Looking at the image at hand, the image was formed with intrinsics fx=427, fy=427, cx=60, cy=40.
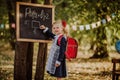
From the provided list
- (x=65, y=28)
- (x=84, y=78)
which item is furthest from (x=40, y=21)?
(x=84, y=78)

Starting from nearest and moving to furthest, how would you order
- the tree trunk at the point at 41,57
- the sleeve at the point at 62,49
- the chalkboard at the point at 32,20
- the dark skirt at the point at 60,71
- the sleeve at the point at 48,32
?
1. the sleeve at the point at 62,49
2. the dark skirt at the point at 60,71
3. the sleeve at the point at 48,32
4. the chalkboard at the point at 32,20
5. the tree trunk at the point at 41,57

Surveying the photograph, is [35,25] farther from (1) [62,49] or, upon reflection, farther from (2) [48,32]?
(1) [62,49]

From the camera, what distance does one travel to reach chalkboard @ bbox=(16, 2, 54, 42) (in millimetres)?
9758

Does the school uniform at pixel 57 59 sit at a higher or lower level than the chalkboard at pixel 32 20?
lower

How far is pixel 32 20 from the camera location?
1003 cm

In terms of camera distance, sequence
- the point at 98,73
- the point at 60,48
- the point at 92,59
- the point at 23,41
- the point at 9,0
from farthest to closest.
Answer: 1. the point at 9,0
2. the point at 92,59
3. the point at 98,73
4. the point at 23,41
5. the point at 60,48

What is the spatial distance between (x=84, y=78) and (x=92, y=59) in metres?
6.56

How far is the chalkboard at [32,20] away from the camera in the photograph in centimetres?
976

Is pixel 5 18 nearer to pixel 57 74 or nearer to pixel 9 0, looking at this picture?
pixel 9 0

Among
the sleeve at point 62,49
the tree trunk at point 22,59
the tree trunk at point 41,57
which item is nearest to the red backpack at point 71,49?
the tree trunk at point 41,57

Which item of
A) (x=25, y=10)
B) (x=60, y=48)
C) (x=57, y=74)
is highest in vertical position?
(x=25, y=10)

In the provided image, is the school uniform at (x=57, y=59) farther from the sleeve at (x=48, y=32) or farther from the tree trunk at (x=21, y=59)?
the tree trunk at (x=21, y=59)

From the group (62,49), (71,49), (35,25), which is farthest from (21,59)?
(71,49)

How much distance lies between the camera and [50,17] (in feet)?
33.5
